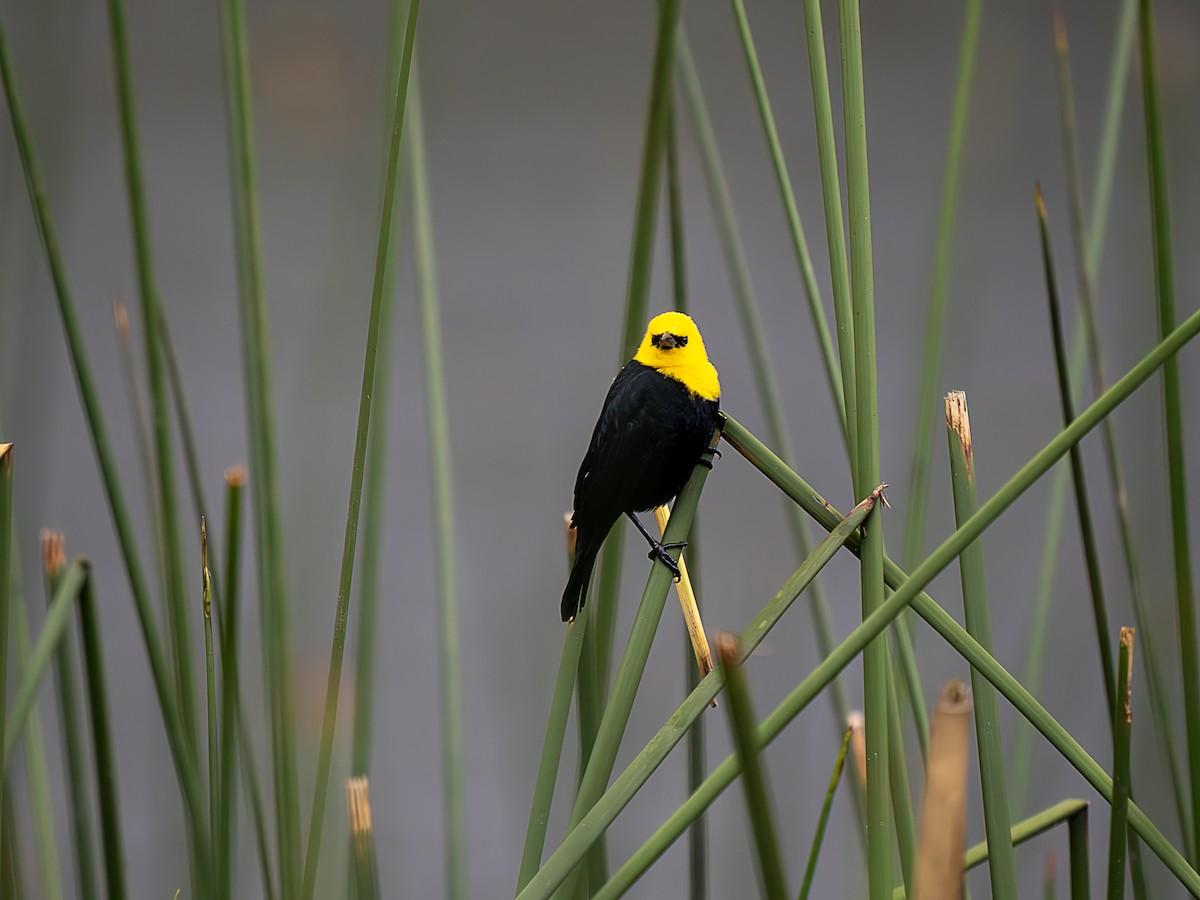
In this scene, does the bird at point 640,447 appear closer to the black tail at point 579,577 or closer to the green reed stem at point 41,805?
the black tail at point 579,577

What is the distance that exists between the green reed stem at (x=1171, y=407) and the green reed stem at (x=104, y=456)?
40cm

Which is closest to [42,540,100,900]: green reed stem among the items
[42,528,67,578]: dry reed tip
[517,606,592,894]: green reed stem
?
[42,528,67,578]: dry reed tip

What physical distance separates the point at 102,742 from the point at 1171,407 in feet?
1.46

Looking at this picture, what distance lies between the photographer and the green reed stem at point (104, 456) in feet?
1.28

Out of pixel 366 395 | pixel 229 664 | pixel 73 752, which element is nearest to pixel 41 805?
pixel 73 752

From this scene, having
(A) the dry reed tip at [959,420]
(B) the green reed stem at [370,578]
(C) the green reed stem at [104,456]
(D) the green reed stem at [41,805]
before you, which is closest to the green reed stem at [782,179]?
(A) the dry reed tip at [959,420]

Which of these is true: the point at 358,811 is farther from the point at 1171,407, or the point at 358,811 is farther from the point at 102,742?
the point at 1171,407

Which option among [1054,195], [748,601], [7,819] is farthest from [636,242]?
[1054,195]

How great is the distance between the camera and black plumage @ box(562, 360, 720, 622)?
48 centimetres

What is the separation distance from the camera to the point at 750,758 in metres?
0.19

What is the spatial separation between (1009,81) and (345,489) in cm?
92

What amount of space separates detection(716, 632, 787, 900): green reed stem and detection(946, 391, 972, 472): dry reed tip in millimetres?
193

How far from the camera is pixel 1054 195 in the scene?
1229 mm

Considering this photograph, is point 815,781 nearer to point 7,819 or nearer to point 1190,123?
point 1190,123
